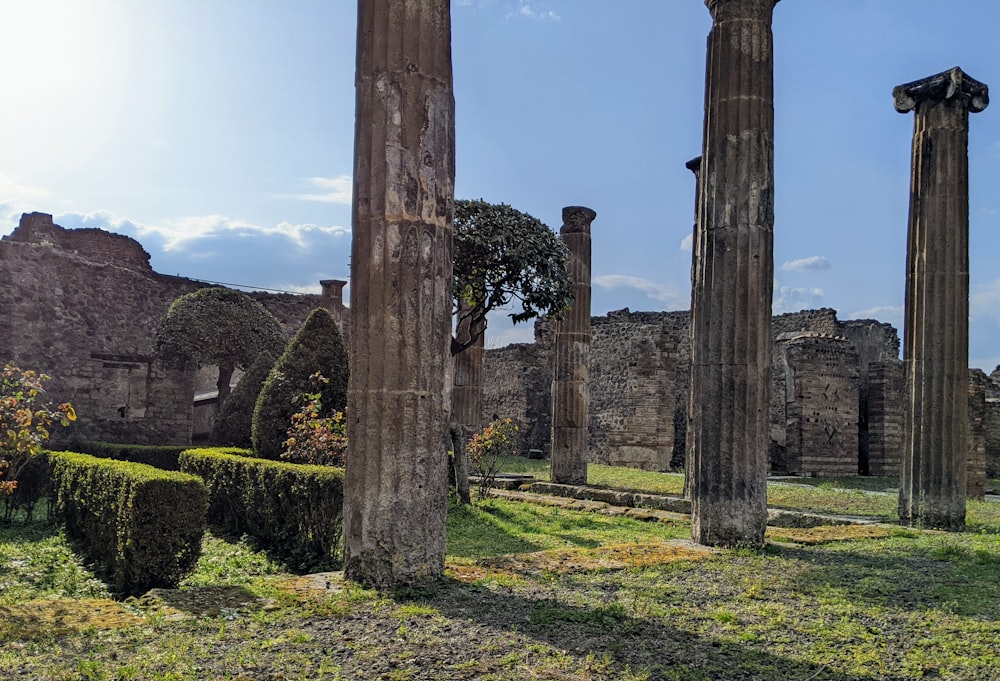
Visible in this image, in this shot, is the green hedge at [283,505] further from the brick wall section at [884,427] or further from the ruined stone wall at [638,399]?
the brick wall section at [884,427]

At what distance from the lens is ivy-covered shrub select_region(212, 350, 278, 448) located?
14602 mm

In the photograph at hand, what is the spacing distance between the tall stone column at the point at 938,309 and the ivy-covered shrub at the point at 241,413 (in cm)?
1012

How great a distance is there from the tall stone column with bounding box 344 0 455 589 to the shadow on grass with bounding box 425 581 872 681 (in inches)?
21.2

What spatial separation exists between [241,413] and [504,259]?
20.6 ft

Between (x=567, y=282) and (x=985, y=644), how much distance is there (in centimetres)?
808

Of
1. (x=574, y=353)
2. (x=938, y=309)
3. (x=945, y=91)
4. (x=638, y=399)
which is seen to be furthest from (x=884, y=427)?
(x=945, y=91)

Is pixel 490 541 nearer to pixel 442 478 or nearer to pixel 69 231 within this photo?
pixel 442 478

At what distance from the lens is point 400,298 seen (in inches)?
199

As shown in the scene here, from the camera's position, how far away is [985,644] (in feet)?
13.7

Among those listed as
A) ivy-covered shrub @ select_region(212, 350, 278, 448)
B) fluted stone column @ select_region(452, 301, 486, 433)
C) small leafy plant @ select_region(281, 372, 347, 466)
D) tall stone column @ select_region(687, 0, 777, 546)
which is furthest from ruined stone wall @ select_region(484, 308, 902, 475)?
tall stone column @ select_region(687, 0, 777, 546)

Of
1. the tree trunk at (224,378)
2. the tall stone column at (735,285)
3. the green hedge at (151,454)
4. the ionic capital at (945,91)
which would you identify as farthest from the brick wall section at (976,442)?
the tree trunk at (224,378)

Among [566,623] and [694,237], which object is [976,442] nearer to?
[694,237]

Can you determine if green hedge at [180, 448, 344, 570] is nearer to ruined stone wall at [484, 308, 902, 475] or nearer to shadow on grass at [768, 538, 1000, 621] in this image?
shadow on grass at [768, 538, 1000, 621]

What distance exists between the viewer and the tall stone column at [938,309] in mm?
9164
